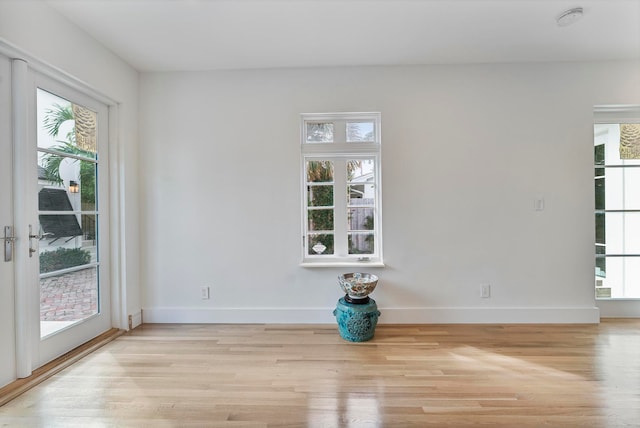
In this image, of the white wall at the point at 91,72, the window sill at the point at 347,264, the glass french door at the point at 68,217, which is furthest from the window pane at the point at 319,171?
the glass french door at the point at 68,217

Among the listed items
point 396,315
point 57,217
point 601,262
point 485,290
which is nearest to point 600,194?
point 601,262

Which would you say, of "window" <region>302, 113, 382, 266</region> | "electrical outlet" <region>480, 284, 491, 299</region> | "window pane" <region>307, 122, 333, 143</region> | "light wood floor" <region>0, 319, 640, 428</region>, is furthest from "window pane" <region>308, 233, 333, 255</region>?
"electrical outlet" <region>480, 284, 491, 299</region>

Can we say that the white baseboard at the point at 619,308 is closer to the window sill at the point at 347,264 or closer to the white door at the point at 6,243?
the window sill at the point at 347,264

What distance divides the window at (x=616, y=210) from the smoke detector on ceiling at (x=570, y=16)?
1371 millimetres

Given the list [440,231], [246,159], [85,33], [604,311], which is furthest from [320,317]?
[85,33]

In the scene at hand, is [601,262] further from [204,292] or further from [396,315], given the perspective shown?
[204,292]

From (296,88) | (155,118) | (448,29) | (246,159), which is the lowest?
(246,159)

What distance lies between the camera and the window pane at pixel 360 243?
3010 mm

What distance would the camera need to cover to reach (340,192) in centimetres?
298

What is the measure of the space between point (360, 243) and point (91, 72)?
2.81 metres

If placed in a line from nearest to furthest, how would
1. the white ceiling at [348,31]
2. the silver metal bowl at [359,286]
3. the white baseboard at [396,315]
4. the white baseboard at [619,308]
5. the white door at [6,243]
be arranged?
1. the white door at [6,243]
2. the white ceiling at [348,31]
3. the silver metal bowl at [359,286]
4. the white baseboard at [396,315]
5. the white baseboard at [619,308]

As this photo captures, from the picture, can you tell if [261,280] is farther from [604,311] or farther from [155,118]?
[604,311]

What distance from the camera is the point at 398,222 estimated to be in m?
2.89

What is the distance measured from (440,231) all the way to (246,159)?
81.5 inches
